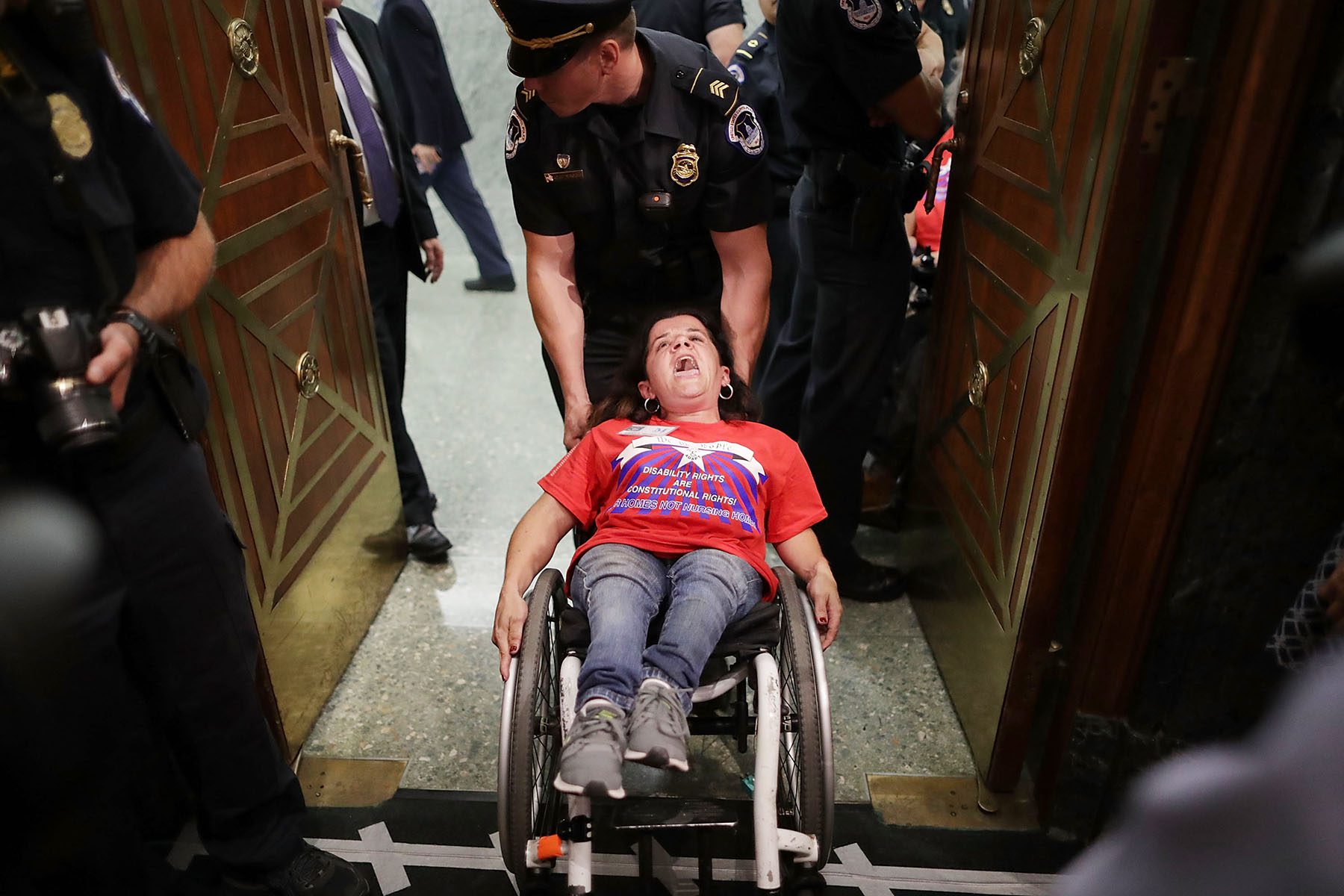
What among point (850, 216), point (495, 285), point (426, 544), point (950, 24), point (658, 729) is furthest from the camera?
point (495, 285)

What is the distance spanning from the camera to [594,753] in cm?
120

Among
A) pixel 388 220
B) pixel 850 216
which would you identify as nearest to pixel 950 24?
pixel 850 216

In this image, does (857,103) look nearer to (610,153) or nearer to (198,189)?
(610,153)

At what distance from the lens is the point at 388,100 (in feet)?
7.99

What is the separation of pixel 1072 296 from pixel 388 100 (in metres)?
1.89

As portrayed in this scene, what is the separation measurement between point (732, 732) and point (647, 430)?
583mm

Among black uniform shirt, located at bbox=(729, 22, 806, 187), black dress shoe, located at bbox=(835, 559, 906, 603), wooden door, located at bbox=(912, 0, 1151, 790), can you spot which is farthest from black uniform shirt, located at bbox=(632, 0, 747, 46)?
black dress shoe, located at bbox=(835, 559, 906, 603)

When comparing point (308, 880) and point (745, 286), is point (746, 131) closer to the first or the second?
point (745, 286)

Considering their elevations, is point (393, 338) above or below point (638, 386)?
below

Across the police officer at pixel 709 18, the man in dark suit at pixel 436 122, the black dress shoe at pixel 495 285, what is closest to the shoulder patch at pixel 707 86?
the police officer at pixel 709 18

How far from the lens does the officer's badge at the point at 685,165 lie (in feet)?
5.61

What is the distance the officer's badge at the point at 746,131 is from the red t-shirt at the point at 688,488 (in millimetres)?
557

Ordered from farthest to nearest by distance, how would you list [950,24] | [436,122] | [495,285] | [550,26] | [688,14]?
[495,285]
[436,122]
[688,14]
[950,24]
[550,26]

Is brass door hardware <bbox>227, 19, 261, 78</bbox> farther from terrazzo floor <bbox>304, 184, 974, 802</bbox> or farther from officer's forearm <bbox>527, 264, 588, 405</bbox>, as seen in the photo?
terrazzo floor <bbox>304, 184, 974, 802</bbox>
